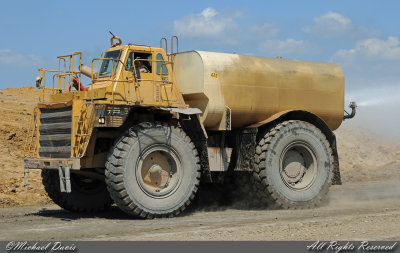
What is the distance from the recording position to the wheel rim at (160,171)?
550 inches

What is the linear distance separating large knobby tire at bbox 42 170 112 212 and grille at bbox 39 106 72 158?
33.9 inches

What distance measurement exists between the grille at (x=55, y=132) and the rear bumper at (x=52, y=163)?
23 cm

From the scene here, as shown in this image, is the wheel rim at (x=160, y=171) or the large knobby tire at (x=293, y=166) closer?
the wheel rim at (x=160, y=171)

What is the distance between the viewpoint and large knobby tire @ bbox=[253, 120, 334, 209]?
51.7 feet

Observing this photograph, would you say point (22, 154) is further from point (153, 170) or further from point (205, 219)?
point (205, 219)

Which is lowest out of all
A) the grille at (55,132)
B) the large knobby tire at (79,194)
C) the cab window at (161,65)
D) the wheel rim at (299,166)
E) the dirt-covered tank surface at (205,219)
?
the dirt-covered tank surface at (205,219)

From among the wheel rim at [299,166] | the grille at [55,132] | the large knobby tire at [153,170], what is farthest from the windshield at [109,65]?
the wheel rim at [299,166]

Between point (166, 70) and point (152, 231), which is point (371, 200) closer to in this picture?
point (166, 70)

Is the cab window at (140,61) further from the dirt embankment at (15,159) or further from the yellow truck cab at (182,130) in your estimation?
the dirt embankment at (15,159)

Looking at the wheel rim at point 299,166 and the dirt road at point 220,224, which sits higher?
the wheel rim at point 299,166

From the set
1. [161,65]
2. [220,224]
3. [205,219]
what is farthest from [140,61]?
[220,224]

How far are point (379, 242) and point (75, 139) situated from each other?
663 cm

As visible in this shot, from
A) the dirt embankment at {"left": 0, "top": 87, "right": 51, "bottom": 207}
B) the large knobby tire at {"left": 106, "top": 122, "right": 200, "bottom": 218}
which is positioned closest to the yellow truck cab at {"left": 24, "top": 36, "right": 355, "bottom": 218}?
the large knobby tire at {"left": 106, "top": 122, "right": 200, "bottom": 218}

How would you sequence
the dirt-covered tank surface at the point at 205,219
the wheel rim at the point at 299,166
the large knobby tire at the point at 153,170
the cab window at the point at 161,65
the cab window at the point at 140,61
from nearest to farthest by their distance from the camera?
1. the dirt-covered tank surface at the point at 205,219
2. the large knobby tire at the point at 153,170
3. the cab window at the point at 140,61
4. the cab window at the point at 161,65
5. the wheel rim at the point at 299,166
